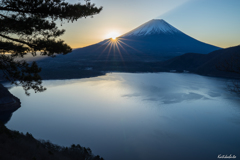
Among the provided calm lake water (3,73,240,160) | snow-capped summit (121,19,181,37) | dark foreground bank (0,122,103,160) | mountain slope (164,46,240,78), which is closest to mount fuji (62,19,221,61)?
snow-capped summit (121,19,181,37)

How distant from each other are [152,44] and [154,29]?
25546mm

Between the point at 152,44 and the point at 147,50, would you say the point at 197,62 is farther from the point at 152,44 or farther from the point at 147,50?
the point at 152,44

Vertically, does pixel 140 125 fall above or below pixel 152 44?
below

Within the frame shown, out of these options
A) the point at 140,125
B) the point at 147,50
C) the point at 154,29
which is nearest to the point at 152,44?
the point at 147,50

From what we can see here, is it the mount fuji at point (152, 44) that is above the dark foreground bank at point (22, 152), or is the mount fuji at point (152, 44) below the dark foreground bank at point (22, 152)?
above

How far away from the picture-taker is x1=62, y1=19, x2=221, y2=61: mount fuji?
119 metres

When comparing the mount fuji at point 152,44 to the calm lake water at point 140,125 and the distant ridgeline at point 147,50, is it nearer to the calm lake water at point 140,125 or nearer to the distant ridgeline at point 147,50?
the distant ridgeline at point 147,50

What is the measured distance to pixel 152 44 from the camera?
442ft

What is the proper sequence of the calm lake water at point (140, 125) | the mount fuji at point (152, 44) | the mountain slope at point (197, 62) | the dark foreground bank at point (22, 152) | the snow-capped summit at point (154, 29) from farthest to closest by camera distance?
1. the snow-capped summit at point (154, 29)
2. the mount fuji at point (152, 44)
3. the mountain slope at point (197, 62)
4. the calm lake water at point (140, 125)
5. the dark foreground bank at point (22, 152)

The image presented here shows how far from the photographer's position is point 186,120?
52.9 ft

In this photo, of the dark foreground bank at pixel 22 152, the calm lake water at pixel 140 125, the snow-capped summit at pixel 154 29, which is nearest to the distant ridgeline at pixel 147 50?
the snow-capped summit at pixel 154 29

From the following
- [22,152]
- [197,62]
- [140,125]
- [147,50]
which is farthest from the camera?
[147,50]

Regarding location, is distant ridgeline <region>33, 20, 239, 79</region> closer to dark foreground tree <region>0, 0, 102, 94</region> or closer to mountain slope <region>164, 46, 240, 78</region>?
mountain slope <region>164, 46, 240, 78</region>

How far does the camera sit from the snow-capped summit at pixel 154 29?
152 meters
